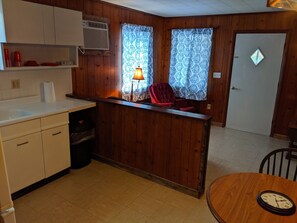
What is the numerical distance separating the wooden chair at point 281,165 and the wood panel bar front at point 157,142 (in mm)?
666

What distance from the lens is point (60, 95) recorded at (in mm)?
3363

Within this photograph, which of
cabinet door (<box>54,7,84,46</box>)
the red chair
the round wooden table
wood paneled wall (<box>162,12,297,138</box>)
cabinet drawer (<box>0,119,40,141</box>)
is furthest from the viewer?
the red chair

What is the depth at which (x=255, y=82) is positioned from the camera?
15.2 ft

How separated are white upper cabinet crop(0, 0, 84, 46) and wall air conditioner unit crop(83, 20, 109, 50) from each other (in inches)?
15.1

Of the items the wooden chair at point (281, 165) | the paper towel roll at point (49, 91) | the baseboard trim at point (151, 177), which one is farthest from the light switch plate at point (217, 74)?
the paper towel roll at point (49, 91)

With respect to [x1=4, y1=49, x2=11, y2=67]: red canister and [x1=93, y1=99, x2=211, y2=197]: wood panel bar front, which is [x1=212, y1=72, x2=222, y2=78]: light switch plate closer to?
[x1=93, y1=99, x2=211, y2=197]: wood panel bar front

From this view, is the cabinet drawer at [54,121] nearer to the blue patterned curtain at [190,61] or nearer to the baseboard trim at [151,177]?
the baseboard trim at [151,177]

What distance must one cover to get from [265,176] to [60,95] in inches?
110

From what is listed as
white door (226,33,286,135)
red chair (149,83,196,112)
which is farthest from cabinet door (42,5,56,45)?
white door (226,33,286,135)

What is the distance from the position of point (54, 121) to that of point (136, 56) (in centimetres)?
247

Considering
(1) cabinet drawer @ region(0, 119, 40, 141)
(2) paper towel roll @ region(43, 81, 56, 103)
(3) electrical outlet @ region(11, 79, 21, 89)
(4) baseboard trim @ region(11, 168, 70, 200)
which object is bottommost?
(4) baseboard trim @ region(11, 168, 70, 200)

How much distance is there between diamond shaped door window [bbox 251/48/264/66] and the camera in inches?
177

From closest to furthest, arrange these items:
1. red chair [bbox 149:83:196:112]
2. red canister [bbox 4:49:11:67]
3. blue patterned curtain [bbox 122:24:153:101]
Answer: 1. red canister [bbox 4:49:11:67]
2. blue patterned curtain [bbox 122:24:153:101]
3. red chair [bbox 149:83:196:112]

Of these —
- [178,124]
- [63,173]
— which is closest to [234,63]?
[178,124]
